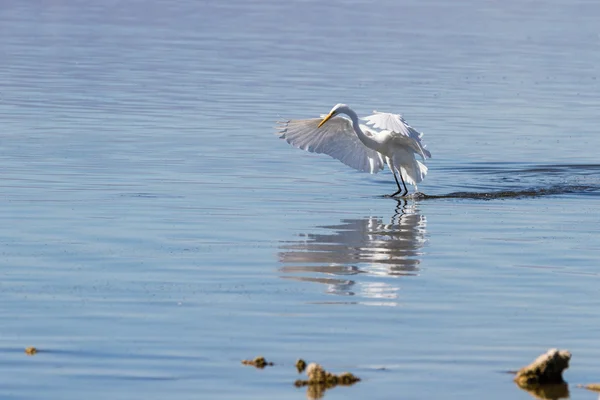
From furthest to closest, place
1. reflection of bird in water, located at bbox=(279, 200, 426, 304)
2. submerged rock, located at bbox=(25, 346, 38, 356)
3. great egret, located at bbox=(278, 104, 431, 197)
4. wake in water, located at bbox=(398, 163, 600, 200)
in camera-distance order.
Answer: wake in water, located at bbox=(398, 163, 600, 200) < great egret, located at bbox=(278, 104, 431, 197) < reflection of bird in water, located at bbox=(279, 200, 426, 304) < submerged rock, located at bbox=(25, 346, 38, 356)

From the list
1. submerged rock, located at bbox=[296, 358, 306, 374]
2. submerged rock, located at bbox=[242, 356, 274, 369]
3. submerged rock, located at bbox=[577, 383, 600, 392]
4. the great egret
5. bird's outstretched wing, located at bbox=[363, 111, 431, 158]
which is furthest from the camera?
the great egret

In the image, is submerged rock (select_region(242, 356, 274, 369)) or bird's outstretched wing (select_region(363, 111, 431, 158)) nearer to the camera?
submerged rock (select_region(242, 356, 274, 369))

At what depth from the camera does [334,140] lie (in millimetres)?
19031

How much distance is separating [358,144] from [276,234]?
4709mm

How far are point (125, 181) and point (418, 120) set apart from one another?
385 inches

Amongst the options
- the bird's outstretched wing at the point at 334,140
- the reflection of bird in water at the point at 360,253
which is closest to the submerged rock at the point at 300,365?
the reflection of bird in water at the point at 360,253

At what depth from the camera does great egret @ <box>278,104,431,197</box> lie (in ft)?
60.9

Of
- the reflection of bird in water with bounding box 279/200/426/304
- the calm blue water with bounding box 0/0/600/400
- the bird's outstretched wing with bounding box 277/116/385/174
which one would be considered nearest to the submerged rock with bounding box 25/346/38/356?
the calm blue water with bounding box 0/0/600/400

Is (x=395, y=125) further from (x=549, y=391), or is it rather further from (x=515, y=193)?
(x=549, y=391)

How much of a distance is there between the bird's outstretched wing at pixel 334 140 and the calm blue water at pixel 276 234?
48 cm

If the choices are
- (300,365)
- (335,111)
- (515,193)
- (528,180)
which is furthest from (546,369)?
(528,180)

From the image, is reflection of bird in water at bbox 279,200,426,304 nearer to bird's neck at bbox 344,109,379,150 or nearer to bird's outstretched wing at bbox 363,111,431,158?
bird's outstretched wing at bbox 363,111,431,158

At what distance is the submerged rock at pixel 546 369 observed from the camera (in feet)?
28.5

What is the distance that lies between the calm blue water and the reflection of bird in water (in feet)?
0.15
